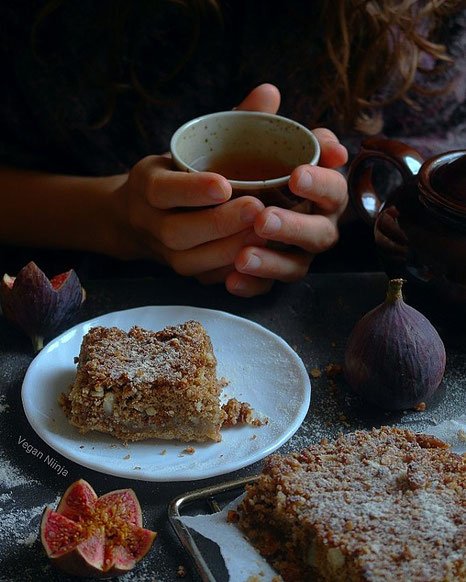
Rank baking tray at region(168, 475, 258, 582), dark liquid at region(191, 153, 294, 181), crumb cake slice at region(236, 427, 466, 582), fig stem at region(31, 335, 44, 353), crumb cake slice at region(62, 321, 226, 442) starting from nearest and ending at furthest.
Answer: crumb cake slice at region(236, 427, 466, 582) → baking tray at region(168, 475, 258, 582) → crumb cake slice at region(62, 321, 226, 442) → fig stem at region(31, 335, 44, 353) → dark liquid at region(191, 153, 294, 181)

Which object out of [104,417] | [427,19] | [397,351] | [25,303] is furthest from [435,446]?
[427,19]

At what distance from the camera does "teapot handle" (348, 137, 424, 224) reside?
147 centimetres

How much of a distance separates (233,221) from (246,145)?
21 cm

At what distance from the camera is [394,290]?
1.28 meters

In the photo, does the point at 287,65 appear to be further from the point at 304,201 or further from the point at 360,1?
the point at 304,201

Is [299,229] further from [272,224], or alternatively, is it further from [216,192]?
[216,192]

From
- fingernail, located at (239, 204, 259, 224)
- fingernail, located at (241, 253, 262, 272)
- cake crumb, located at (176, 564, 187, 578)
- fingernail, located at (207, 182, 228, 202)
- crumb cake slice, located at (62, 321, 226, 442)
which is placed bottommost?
cake crumb, located at (176, 564, 187, 578)

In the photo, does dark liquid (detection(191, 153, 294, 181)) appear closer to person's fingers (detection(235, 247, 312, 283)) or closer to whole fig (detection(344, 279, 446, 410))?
person's fingers (detection(235, 247, 312, 283))

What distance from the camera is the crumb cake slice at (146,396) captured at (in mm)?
1210

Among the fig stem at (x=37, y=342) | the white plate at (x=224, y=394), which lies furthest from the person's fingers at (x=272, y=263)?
the fig stem at (x=37, y=342)

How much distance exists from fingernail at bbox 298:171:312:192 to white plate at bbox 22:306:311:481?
26 cm

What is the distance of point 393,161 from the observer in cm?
149

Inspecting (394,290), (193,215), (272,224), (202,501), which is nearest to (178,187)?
(193,215)

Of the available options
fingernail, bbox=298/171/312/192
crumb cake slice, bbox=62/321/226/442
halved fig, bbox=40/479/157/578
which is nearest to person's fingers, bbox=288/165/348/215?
fingernail, bbox=298/171/312/192
